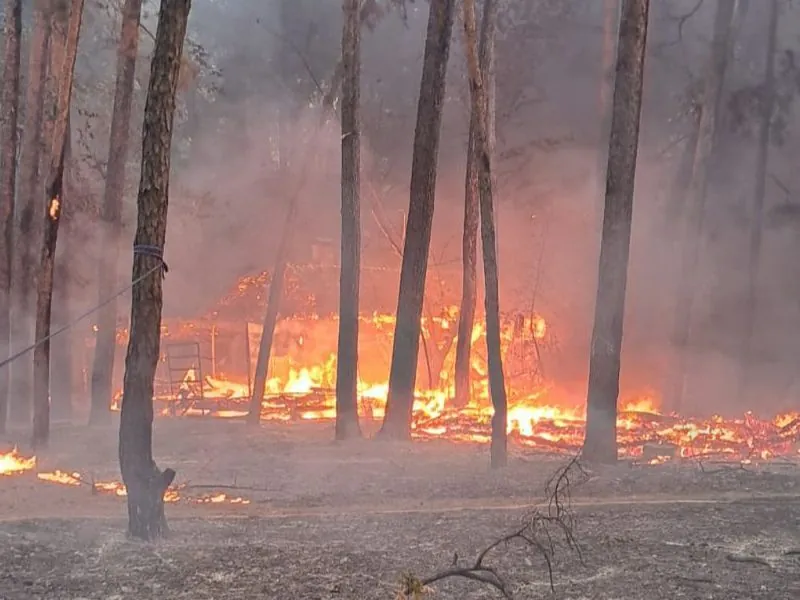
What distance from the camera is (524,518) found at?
25.7 ft

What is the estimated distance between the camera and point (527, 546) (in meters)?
6.90

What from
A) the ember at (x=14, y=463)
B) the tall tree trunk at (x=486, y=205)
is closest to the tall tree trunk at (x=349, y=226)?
the tall tree trunk at (x=486, y=205)

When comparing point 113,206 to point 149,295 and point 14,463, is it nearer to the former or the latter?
point 14,463

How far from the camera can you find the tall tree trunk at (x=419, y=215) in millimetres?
13016

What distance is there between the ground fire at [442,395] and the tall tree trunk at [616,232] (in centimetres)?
130

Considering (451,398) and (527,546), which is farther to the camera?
(451,398)

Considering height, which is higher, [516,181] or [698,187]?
[516,181]

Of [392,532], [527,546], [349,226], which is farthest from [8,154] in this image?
[527,546]

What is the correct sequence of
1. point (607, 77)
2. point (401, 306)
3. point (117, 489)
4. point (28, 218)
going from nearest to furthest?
1. point (117, 489)
2. point (401, 306)
3. point (28, 218)
4. point (607, 77)

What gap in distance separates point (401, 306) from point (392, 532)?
6.31m

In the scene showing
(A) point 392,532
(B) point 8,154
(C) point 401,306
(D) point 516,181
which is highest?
(D) point 516,181

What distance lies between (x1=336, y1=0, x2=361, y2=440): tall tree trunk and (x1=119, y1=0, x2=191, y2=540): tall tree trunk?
682 cm

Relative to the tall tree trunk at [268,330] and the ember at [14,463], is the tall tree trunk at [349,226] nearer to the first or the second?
the tall tree trunk at [268,330]

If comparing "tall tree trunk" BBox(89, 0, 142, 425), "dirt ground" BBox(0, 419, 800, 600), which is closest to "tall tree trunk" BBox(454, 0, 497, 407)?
"dirt ground" BBox(0, 419, 800, 600)
